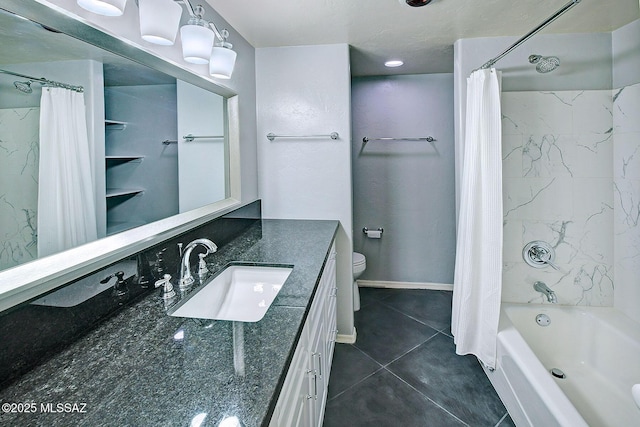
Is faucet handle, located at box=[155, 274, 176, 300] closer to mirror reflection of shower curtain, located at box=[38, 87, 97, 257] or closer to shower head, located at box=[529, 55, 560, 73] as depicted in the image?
mirror reflection of shower curtain, located at box=[38, 87, 97, 257]

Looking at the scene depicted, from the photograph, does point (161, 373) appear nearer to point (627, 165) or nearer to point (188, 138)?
point (188, 138)

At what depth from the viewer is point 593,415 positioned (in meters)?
1.74

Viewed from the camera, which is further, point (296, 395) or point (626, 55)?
point (626, 55)

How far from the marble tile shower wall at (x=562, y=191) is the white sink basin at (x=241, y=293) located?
176 cm

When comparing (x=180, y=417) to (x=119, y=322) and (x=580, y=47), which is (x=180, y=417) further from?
(x=580, y=47)

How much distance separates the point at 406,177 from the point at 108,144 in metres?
2.86

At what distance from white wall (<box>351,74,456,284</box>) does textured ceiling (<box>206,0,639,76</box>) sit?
2.84 ft

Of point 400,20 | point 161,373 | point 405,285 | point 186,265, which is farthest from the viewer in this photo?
point 405,285

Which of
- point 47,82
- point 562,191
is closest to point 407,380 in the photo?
point 562,191

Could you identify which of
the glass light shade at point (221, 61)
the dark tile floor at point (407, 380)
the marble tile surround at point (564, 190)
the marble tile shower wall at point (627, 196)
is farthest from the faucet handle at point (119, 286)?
the marble tile shower wall at point (627, 196)

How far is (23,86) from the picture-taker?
2.73 feet

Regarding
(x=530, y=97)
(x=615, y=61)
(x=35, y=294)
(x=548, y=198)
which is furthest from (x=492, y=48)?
(x=35, y=294)

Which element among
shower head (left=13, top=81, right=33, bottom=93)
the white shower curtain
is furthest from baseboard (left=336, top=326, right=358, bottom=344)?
shower head (left=13, top=81, right=33, bottom=93)

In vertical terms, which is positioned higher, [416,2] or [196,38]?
[416,2]
